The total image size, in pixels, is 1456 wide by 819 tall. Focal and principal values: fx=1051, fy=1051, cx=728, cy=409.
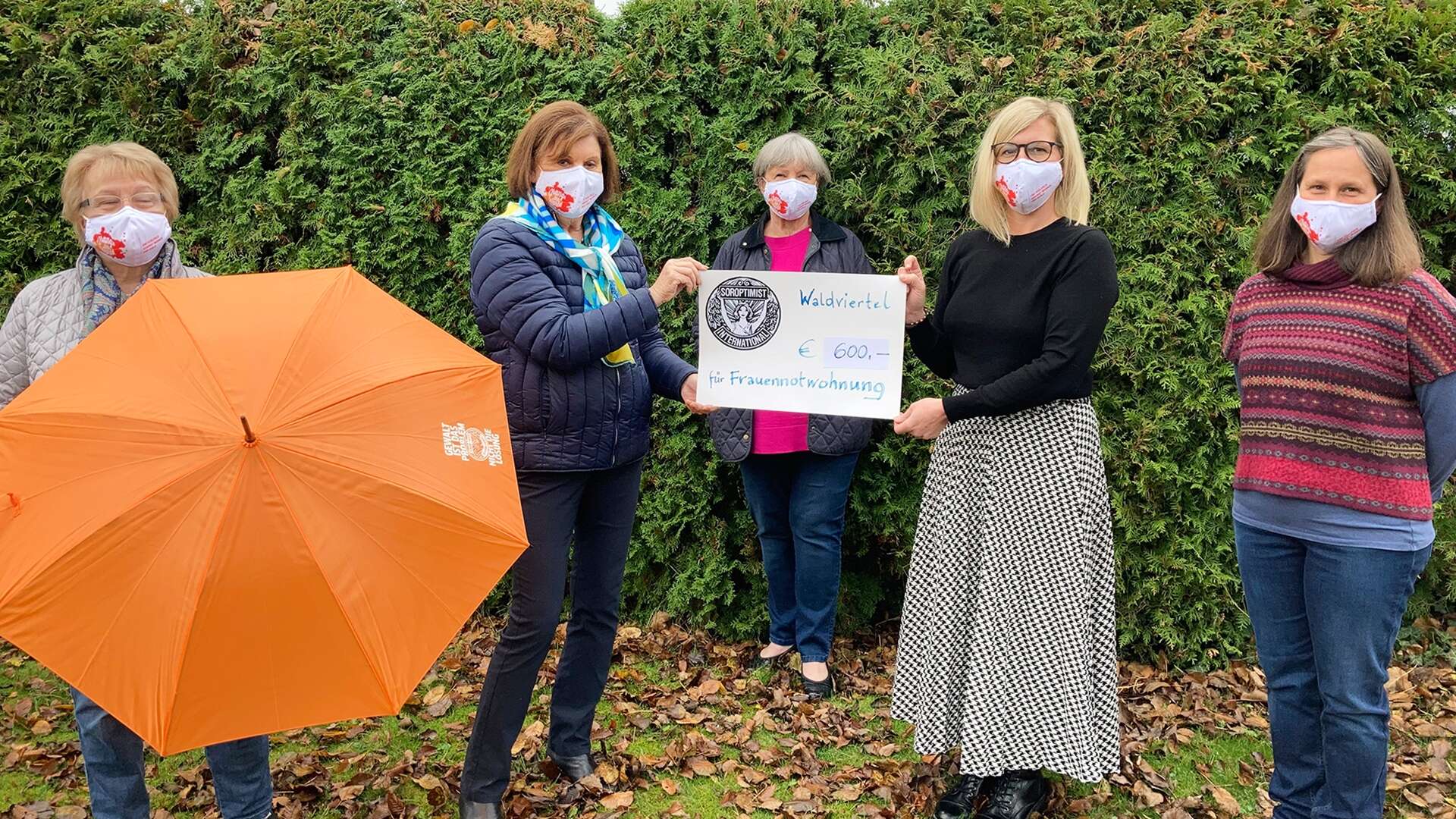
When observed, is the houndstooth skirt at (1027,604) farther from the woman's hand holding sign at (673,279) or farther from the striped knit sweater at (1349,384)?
the woman's hand holding sign at (673,279)

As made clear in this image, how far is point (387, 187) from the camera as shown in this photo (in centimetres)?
619

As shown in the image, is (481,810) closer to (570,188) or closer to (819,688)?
(819,688)

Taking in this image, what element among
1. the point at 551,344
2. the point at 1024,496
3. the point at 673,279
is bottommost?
the point at 1024,496

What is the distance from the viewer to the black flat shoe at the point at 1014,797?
3.81m

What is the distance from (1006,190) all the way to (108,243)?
9.68ft

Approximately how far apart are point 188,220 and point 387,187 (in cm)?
144

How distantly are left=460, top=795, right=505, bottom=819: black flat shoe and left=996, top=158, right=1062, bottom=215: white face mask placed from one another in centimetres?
285

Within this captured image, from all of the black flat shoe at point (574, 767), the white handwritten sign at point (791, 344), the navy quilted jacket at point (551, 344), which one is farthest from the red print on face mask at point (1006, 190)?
the black flat shoe at point (574, 767)

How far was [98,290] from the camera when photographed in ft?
10.9

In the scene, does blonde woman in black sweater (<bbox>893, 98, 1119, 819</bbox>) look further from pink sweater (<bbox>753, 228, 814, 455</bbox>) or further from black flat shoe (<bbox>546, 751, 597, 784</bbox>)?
black flat shoe (<bbox>546, 751, 597, 784</bbox>)

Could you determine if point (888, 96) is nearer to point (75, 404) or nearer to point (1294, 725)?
point (1294, 725)

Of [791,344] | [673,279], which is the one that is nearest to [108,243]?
[673,279]

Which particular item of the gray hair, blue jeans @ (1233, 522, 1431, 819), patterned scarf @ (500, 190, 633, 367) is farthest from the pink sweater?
blue jeans @ (1233, 522, 1431, 819)

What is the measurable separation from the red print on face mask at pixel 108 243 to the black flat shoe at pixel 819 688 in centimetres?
351
